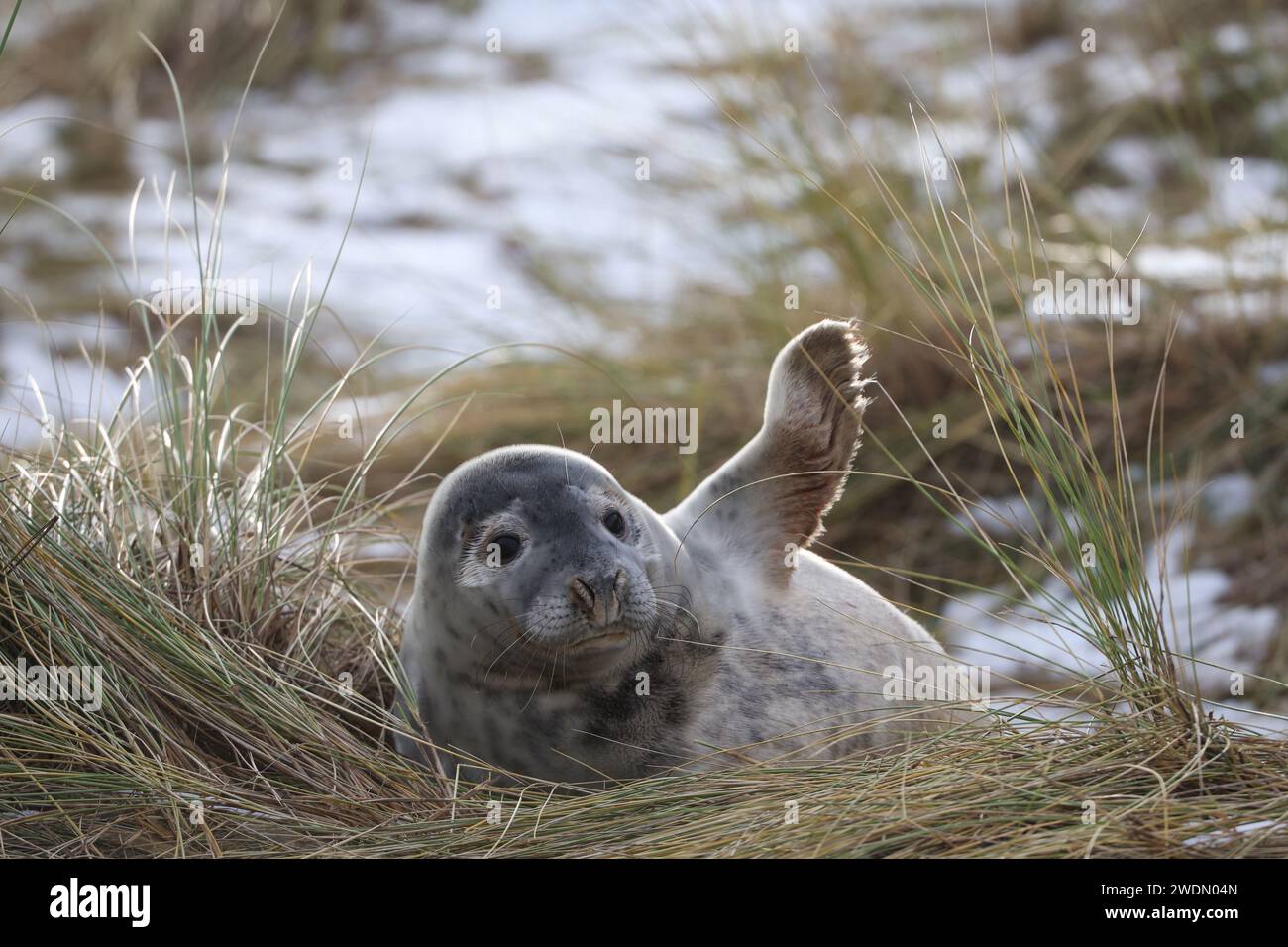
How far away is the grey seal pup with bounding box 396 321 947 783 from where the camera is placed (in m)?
2.36

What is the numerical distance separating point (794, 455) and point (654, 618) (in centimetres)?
53

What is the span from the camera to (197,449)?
119 inches

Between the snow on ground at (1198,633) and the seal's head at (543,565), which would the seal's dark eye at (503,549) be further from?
the snow on ground at (1198,633)

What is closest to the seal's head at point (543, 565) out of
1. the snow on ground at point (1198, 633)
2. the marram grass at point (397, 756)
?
the marram grass at point (397, 756)

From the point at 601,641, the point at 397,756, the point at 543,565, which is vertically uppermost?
the point at 543,565

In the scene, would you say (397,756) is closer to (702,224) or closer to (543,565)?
(543,565)

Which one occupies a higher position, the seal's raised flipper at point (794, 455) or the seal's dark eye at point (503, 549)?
the seal's raised flipper at point (794, 455)

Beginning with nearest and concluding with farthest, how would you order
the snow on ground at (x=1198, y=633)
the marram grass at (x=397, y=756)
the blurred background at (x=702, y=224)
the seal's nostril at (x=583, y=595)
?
the marram grass at (x=397, y=756) → the seal's nostril at (x=583, y=595) → the snow on ground at (x=1198, y=633) → the blurred background at (x=702, y=224)

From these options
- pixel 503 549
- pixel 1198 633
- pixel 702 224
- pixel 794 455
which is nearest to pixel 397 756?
pixel 503 549

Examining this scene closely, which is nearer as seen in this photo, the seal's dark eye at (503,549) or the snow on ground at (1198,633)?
the seal's dark eye at (503,549)

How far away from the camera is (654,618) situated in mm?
2404

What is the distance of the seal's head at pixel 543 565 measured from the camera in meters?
2.29

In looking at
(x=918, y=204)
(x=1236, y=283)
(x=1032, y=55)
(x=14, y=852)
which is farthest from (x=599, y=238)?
(x=14, y=852)

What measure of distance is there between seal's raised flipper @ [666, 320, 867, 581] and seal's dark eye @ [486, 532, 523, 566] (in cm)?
45
